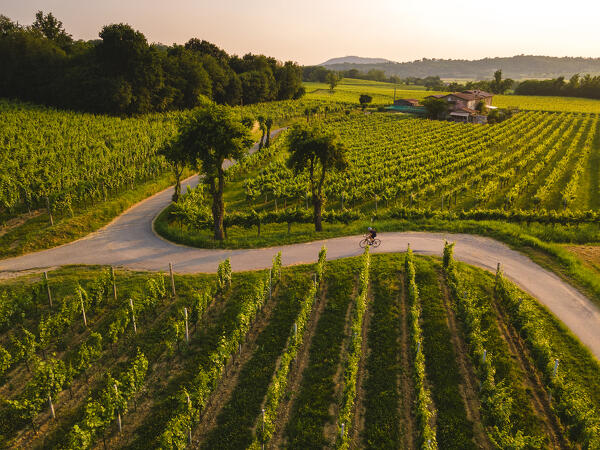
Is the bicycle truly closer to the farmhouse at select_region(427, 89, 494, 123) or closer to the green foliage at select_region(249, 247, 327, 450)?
the green foliage at select_region(249, 247, 327, 450)

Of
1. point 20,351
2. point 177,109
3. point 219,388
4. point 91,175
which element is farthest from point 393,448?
point 177,109

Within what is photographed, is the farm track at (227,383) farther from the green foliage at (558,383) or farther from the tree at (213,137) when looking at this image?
the green foliage at (558,383)

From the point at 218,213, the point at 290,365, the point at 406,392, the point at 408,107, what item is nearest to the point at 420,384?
the point at 406,392

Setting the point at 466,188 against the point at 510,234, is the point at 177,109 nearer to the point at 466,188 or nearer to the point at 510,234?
the point at 466,188

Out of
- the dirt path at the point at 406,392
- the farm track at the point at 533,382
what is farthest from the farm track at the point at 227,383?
the farm track at the point at 533,382

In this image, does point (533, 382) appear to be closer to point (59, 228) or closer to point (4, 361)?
point (4, 361)

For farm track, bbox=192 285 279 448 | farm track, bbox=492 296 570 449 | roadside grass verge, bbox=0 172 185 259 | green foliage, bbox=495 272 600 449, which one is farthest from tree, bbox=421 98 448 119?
farm track, bbox=192 285 279 448
